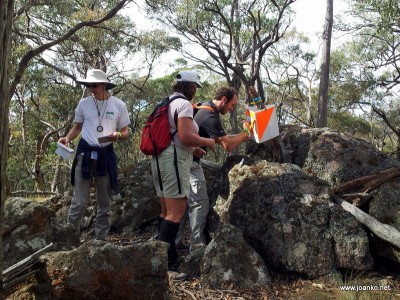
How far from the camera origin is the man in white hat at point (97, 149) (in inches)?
151

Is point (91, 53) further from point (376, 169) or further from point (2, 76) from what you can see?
point (2, 76)

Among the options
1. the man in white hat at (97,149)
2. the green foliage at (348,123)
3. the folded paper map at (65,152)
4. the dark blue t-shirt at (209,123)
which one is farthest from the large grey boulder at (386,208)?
the green foliage at (348,123)

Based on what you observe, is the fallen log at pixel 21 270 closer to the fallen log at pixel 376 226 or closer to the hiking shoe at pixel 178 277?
the hiking shoe at pixel 178 277

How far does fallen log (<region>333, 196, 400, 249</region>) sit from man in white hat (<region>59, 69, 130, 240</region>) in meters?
2.26

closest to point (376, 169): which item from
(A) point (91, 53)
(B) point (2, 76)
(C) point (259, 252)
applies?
(C) point (259, 252)

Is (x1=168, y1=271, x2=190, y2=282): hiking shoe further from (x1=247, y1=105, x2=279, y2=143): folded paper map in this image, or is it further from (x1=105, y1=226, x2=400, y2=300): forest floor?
(x1=247, y1=105, x2=279, y2=143): folded paper map

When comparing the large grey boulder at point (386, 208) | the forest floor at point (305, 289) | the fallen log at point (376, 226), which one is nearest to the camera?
the forest floor at point (305, 289)

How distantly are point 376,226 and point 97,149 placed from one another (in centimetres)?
264

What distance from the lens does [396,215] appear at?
4.09 meters

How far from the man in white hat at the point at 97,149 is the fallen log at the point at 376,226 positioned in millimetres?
2260

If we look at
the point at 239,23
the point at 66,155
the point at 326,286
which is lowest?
the point at 326,286

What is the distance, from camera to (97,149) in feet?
12.6

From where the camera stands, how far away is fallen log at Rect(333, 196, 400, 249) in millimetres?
3758

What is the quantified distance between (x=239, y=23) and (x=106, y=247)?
39.4 feet
